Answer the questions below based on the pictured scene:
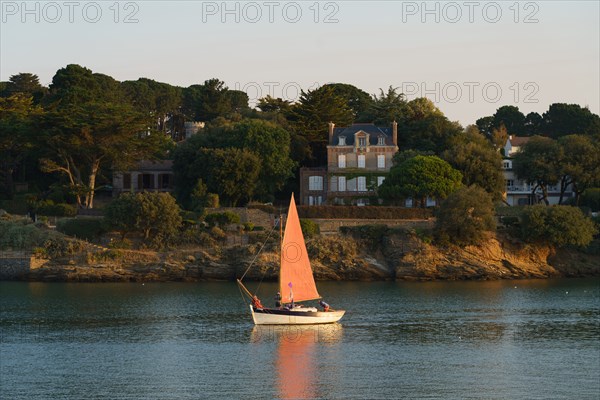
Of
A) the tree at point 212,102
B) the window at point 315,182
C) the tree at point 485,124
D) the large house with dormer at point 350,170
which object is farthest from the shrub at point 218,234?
the tree at point 485,124

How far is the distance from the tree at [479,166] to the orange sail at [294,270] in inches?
1278

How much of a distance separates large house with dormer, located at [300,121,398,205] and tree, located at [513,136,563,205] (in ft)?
35.9

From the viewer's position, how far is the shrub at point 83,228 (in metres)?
86.7

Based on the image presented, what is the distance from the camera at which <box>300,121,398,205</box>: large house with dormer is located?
9762 centimetres

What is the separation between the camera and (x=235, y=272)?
280ft

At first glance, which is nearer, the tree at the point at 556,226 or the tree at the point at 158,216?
the tree at the point at 158,216

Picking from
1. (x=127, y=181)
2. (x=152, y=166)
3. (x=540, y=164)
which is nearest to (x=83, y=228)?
(x=127, y=181)

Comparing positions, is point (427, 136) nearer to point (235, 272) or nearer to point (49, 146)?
point (235, 272)

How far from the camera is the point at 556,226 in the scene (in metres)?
87.7

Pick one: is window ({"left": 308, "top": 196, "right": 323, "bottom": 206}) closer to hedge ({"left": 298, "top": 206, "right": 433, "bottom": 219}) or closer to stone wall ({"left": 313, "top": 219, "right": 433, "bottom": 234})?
hedge ({"left": 298, "top": 206, "right": 433, "bottom": 219})

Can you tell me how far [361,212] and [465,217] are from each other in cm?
820

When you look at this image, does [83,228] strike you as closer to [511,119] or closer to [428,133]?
[428,133]

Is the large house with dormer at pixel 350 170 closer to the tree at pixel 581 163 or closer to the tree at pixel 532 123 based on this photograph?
the tree at pixel 581 163

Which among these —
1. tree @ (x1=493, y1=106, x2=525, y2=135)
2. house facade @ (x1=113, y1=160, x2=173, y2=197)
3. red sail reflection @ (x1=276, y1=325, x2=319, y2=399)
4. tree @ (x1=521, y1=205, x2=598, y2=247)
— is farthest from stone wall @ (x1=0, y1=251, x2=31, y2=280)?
tree @ (x1=493, y1=106, x2=525, y2=135)
